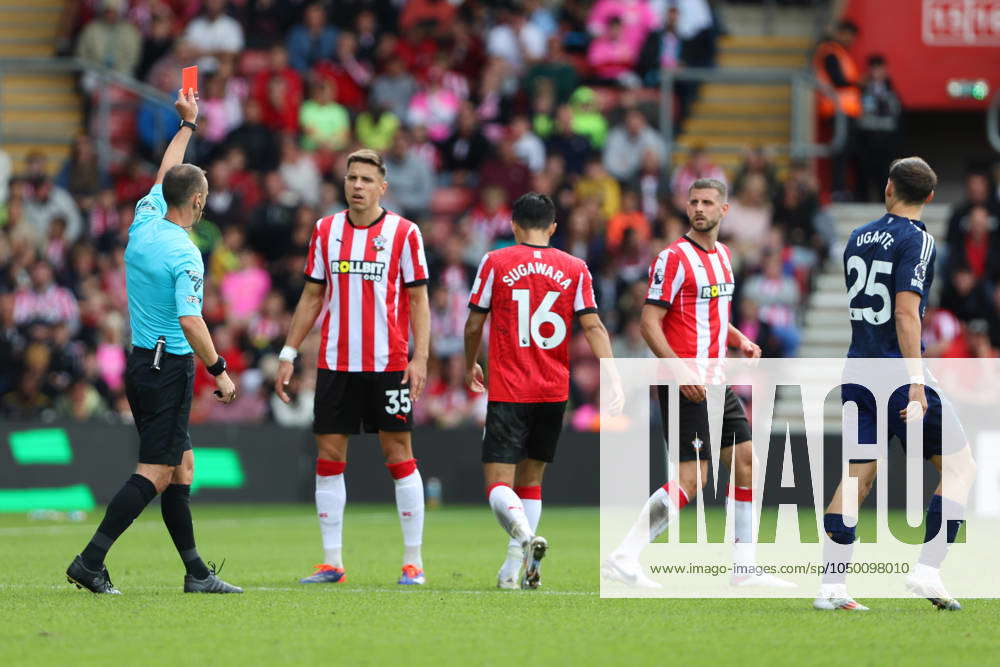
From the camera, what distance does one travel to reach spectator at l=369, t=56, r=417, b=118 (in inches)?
931

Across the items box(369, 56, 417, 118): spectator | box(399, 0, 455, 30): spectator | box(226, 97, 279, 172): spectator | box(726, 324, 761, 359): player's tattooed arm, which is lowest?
box(726, 324, 761, 359): player's tattooed arm

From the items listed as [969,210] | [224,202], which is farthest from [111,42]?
[969,210]

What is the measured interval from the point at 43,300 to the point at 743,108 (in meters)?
9.88

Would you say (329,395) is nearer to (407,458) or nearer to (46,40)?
(407,458)

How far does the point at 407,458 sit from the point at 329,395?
0.62m

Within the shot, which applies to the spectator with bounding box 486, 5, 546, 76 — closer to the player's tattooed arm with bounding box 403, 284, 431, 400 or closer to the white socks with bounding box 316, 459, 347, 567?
the player's tattooed arm with bounding box 403, 284, 431, 400

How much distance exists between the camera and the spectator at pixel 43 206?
21641 mm

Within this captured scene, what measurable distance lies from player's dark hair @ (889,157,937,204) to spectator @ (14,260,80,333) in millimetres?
13432

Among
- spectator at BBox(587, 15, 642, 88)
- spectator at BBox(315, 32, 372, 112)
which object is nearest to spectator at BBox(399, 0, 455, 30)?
spectator at BBox(315, 32, 372, 112)

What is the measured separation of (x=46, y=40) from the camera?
86.5 ft

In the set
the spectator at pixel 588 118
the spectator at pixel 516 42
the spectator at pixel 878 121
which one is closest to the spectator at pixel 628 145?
the spectator at pixel 588 118

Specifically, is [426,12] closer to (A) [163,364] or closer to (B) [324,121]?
(B) [324,121]

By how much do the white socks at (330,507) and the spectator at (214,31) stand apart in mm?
14717

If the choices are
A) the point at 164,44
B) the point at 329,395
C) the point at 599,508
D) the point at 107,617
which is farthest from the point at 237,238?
the point at 107,617
